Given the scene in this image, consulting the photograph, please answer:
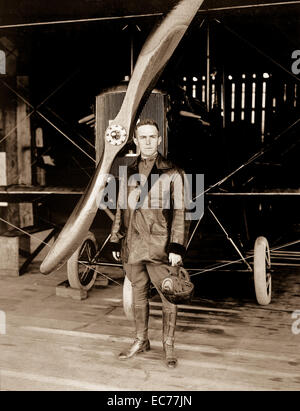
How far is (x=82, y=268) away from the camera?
5781mm

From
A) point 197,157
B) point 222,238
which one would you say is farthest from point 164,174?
point 222,238

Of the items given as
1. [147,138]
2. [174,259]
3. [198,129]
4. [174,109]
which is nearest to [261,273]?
[174,259]

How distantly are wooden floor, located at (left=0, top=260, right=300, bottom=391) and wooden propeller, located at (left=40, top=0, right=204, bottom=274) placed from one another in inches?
39.6

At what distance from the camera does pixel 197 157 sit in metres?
7.15

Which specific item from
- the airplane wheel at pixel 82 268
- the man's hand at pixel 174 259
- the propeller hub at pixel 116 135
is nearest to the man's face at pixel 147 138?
the propeller hub at pixel 116 135

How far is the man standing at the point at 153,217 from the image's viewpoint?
3393 mm

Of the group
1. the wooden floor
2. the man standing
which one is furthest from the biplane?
the wooden floor

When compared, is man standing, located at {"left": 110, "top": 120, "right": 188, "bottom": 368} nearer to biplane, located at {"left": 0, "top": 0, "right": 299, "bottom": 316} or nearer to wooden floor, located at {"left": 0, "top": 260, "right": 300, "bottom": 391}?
biplane, located at {"left": 0, "top": 0, "right": 299, "bottom": 316}

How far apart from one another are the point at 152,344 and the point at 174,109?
2790mm

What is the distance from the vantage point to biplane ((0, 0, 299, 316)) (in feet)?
10.9

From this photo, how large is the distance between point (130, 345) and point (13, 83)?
5107 millimetres

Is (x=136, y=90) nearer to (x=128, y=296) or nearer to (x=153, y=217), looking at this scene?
(x=153, y=217)

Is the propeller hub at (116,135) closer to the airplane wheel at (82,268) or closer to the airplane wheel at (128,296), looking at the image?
the airplane wheel at (128,296)

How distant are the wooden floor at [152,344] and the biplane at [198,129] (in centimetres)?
34
